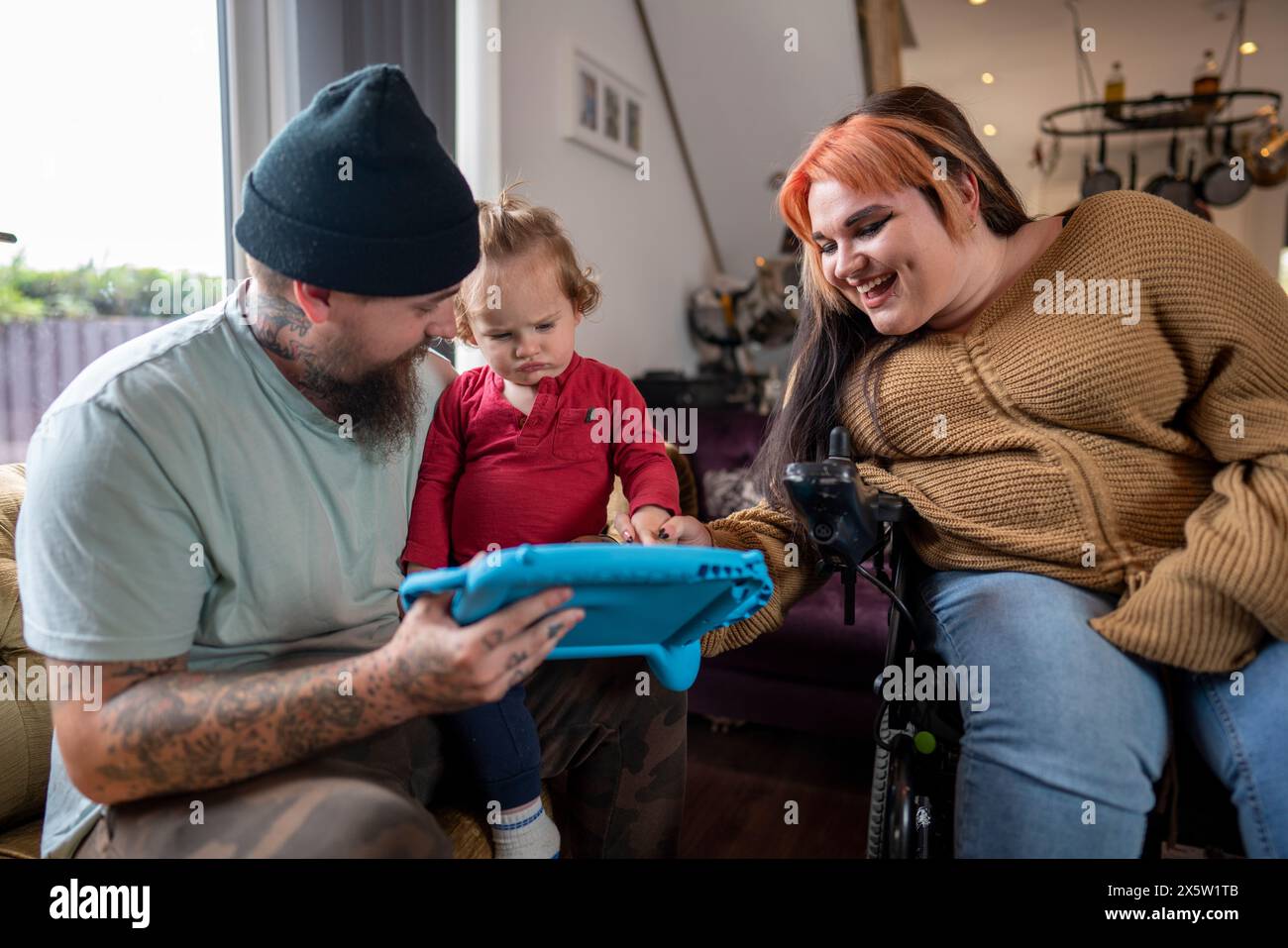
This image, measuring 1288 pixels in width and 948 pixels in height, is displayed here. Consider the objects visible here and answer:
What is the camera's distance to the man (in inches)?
34.2

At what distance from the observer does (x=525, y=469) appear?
128 centimetres

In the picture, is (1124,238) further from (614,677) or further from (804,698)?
(804,698)

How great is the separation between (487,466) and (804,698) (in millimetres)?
1414

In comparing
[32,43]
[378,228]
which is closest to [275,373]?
[378,228]

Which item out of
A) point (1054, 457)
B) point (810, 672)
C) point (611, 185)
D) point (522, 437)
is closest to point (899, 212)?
point (1054, 457)

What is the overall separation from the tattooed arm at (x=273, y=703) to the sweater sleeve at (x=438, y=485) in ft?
1.13

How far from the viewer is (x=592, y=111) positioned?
2.99 m

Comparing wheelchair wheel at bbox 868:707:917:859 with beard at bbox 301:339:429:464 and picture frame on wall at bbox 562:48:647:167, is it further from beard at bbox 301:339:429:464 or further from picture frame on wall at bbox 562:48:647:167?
picture frame on wall at bbox 562:48:647:167

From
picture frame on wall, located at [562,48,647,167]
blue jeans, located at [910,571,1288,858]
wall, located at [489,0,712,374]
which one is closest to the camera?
blue jeans, located at [910,571,1288,858]

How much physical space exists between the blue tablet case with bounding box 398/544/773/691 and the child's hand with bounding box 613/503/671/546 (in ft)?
0.66

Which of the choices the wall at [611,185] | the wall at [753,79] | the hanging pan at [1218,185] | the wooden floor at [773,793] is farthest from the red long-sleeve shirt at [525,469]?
the hanging pan at [1218,185]

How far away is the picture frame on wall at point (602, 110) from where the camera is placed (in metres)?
2.83

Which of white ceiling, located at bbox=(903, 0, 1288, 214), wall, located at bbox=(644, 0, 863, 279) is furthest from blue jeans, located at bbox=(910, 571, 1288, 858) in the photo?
white ceiling, located at bbox=(903, 0, 1288, 214)

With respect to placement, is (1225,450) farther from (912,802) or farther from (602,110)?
(602,110)
